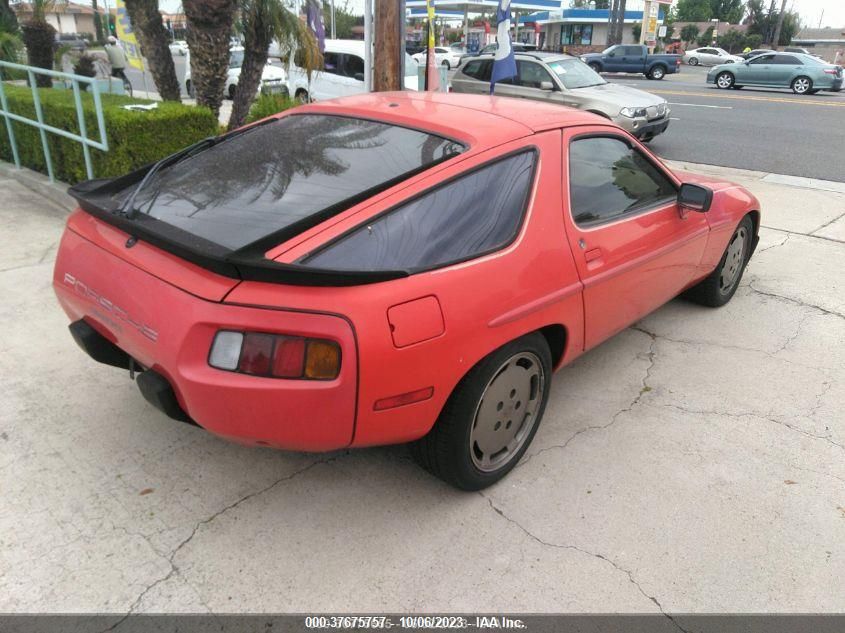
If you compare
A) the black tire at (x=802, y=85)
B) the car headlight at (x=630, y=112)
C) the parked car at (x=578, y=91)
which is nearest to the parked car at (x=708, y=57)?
the black tire at (x=802, y=85)

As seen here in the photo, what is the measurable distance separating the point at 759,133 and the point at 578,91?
4.69 m

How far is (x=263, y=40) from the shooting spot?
840 centimetres

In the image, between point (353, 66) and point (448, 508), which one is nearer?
point (448, 508)

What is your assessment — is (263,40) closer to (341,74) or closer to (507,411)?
(507,411)

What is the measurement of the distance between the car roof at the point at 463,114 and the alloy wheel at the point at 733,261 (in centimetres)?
175

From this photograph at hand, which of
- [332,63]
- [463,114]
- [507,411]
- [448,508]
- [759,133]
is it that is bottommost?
[448,508]

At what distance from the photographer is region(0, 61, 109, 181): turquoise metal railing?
5812 mm

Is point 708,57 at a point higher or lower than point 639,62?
higher

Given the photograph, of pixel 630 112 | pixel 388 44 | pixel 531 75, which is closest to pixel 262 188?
pixel 388 44

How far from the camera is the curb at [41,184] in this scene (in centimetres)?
664

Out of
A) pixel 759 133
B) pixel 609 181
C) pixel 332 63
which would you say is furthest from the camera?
pixel 332 63

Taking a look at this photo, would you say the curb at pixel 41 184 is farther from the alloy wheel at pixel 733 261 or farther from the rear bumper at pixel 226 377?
the alloy wheel at pixel 733 261

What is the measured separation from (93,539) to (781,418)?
3.31 metres

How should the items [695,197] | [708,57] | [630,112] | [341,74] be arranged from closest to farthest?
[695,197] → [630,112] → [341,74] → [708,57]
